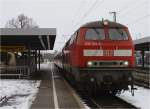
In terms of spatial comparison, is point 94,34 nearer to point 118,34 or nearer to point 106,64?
point 118,34

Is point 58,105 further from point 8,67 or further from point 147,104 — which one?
point 8,67

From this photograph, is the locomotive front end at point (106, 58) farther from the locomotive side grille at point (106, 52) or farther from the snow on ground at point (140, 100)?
the snow on ground at point (140, 100)

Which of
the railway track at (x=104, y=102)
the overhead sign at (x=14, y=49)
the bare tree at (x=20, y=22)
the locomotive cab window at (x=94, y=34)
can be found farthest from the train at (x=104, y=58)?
the bare tree at (x=20, y=22)

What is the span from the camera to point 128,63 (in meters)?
16.2

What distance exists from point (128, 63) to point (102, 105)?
2.29 meters

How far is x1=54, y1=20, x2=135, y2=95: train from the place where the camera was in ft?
51.9

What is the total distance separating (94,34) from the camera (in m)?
16.8

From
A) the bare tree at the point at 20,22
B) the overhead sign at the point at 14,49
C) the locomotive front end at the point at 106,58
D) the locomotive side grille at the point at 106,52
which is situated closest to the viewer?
the locomotive front end at the point at 106,58

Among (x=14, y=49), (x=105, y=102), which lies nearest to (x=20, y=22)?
(x=14, y=49)

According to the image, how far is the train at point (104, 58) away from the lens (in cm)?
1583

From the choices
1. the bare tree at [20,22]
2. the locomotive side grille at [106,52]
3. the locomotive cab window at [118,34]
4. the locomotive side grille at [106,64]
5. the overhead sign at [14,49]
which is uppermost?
the bare tree at [20,22]

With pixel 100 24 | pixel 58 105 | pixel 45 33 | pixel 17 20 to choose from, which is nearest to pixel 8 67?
pixel 45 33

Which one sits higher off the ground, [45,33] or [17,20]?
[17,20]

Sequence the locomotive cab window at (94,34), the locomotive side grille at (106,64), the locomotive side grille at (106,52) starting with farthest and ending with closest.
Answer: the locomotive cab window at (94,34) → the locomotive side grille at (106,52) → the locomotive side grille at (106,64)
